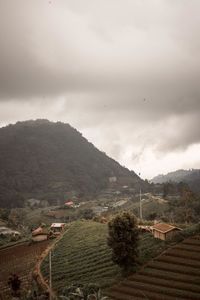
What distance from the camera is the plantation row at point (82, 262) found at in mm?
37562

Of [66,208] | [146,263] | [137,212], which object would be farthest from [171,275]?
[66,208]

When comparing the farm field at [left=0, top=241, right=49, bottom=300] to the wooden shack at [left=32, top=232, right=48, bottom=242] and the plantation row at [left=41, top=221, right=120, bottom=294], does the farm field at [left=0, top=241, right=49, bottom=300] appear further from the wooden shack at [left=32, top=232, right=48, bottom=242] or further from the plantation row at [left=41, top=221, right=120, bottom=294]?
the plantation row at [left=41, top=221, right=120, bottom=294]

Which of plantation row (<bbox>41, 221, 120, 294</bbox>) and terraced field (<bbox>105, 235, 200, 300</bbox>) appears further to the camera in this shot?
plantation row (<bbox>41, 221, 120, 294</bbox>)

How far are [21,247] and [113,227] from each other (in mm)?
35687

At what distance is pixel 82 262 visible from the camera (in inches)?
1737

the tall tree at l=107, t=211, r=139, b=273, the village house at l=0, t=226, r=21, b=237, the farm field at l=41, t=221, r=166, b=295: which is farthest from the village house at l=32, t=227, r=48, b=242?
the tall tree at l=107, t=211, r=139, b=273

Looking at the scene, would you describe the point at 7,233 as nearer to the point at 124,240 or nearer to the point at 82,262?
the point at 82,262

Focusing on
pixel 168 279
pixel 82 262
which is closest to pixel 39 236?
pixel 82 262

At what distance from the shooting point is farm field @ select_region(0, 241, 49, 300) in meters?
40.3

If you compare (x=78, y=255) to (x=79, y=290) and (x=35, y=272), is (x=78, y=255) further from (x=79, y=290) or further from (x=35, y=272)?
(x=79, y=290)

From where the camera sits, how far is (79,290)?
29.8 meters

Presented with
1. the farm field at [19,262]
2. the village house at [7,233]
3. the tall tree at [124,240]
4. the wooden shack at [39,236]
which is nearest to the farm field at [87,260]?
the tall tree at [124,240]

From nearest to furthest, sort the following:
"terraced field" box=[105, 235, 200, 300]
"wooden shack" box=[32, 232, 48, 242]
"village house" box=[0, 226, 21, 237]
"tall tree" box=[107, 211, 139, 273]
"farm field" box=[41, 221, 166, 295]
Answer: "terraced field" box=[105, 235, 200, 300] → "tall tree" box=[107, 211, 139, 273] → "farm field" box=[41, 221, 166, 295] → "wooden shack" box=[32, 232, 48, 242] → "village house" box=[0, 226, 21, 237]

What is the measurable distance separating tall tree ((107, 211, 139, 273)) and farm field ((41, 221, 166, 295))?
1818 millimetres
